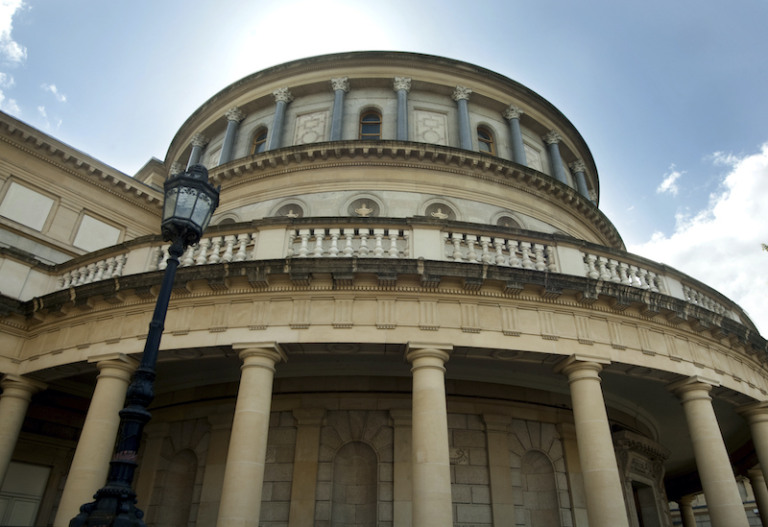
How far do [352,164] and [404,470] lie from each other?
12.1 m

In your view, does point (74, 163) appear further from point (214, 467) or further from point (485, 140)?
point (485, 140)

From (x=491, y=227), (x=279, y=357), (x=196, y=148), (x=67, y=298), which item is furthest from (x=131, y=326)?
(x=196, y=148)

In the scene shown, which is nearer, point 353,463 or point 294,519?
point 294,519

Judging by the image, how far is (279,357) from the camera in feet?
37.6

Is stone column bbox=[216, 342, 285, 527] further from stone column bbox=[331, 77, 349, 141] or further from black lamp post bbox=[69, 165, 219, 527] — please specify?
stone column bbox=[331, 77, 349, 141]

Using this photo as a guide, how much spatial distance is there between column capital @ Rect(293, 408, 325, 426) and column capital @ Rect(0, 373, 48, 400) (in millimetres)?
6452

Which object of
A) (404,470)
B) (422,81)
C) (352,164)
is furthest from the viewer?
(422,81)

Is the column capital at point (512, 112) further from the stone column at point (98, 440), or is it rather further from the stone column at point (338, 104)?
the stone column at point (98, 440)

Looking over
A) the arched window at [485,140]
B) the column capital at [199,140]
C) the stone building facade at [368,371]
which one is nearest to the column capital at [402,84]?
the arched window at [485,140]

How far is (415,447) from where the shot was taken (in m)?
10.4

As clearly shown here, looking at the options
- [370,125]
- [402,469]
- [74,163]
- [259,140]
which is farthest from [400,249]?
[259,140]

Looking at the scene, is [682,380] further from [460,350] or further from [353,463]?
[353,463]

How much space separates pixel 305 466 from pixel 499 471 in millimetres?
4861

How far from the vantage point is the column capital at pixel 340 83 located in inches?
965
